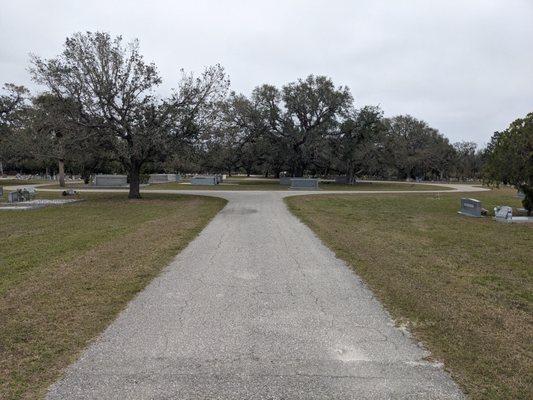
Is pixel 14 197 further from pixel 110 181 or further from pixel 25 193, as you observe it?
pixel 110 181

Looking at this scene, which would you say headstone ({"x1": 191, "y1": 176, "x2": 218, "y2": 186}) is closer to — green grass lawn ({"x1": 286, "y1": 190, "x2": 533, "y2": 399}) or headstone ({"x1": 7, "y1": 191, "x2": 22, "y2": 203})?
headstone ({"x1": 7, "y1": 191, "x2": 22, "y2": 203})

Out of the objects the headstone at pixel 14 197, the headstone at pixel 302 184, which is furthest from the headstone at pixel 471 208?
the headstone at pixel 14 197

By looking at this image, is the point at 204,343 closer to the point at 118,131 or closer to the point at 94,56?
the point at 118,131

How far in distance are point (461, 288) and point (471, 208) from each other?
42.4 feet

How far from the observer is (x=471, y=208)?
59.0ft

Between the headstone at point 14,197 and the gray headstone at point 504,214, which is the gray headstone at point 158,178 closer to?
the headstone at point 14,197

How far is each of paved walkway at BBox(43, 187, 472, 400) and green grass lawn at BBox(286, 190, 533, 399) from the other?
0.30 metres

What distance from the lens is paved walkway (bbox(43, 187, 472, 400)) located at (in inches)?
131

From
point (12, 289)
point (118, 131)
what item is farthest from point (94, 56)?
point (12, 289)

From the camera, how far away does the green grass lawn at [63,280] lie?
150 inches

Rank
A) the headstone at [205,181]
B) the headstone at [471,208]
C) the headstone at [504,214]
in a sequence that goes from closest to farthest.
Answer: the headstone at [504,214]
the headstone at [471,208]
the headstone at [205,181]

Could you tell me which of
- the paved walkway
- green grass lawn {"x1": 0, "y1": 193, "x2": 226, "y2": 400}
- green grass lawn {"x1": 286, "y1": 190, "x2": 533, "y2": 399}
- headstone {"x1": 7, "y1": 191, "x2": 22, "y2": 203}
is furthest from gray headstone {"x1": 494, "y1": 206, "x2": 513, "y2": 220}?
headstone {"x1": 7, "y1": 191, "x2": 22, "y2": 203}

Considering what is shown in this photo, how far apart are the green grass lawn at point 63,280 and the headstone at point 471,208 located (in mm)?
11062

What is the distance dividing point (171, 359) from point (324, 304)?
2.32 m
